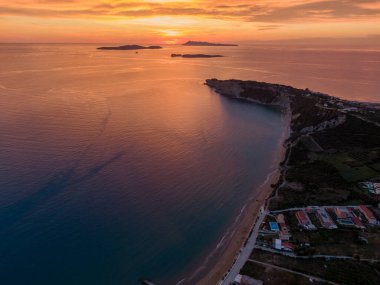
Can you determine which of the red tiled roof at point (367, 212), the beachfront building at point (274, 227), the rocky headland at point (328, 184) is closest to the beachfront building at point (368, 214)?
the red tiled roof at point (367, 212)

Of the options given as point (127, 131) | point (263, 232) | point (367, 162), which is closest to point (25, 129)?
point (127, 131)

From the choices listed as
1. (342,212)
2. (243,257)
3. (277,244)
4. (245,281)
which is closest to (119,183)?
(243,257)

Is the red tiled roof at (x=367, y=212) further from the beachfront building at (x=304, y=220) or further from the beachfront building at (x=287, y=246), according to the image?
the beachfront building at (x=287, y=246)

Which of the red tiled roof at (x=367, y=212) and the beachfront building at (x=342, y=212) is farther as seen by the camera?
the beachfront building at (x=342, y=212)

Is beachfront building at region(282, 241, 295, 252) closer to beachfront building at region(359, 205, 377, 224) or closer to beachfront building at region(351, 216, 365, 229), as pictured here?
beachfront building at region(351, 216, 365, 229)

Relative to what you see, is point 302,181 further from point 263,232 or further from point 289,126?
point 289,126

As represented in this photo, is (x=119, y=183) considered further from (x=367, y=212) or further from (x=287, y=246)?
(x=367, y=212)

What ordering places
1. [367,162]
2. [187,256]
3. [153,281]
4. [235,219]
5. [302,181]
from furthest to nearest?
[367,162] → [302,181] → [235,219] → [187,256] → [153,281]
